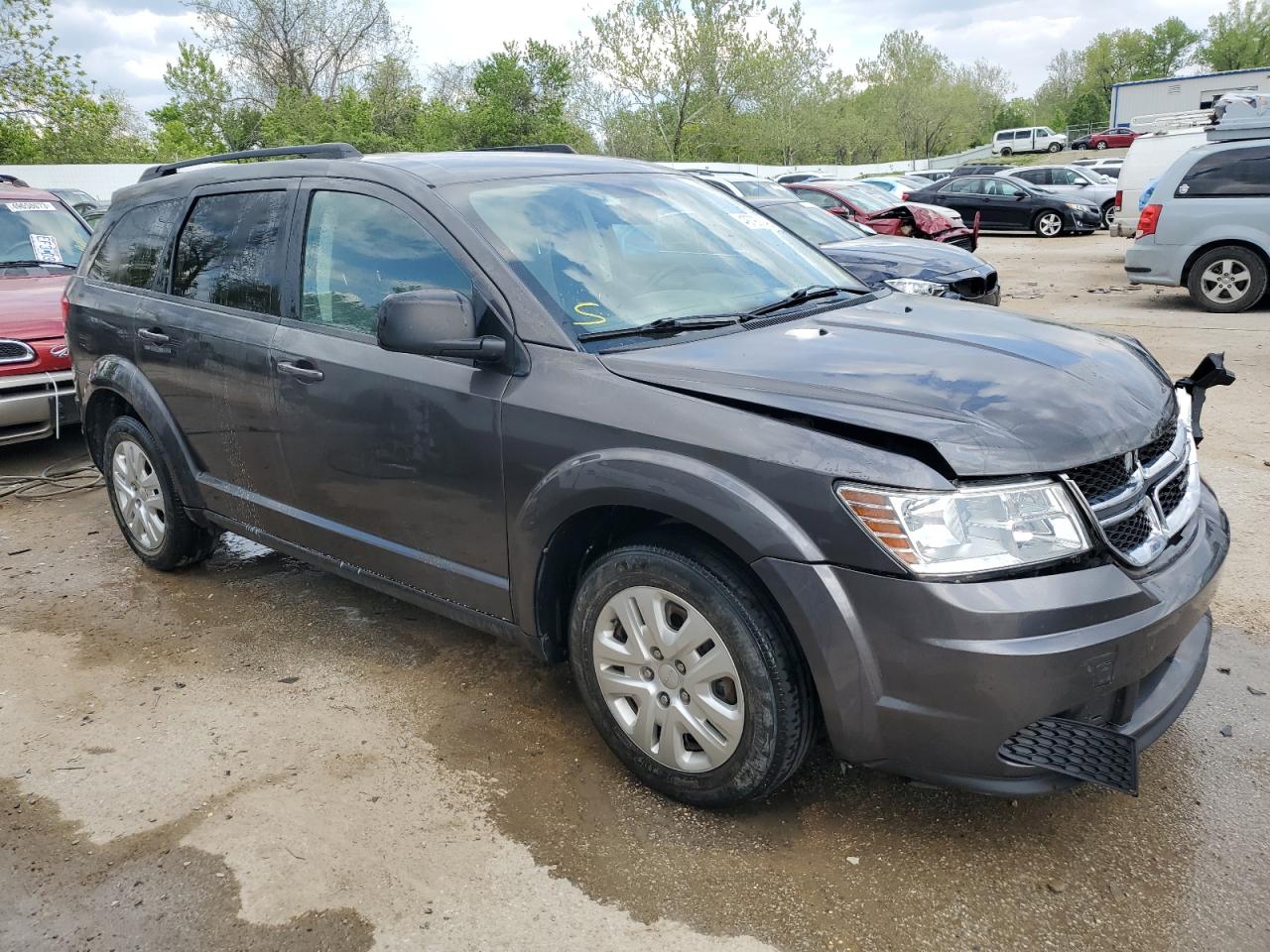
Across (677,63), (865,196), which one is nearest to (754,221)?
(865,196)

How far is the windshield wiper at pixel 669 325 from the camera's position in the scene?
2996 mm

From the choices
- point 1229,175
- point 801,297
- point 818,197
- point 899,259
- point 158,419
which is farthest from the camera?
point 818,197

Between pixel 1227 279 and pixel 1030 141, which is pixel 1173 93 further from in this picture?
pixel 1227 279

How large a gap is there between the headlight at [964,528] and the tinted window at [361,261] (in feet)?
4.98

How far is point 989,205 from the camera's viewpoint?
2356 centimetres

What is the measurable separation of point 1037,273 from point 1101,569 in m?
15.1

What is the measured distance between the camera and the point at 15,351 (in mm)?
6430

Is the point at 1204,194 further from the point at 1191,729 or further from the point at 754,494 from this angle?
the point at 754,494

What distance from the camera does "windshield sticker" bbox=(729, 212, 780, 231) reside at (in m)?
3.91

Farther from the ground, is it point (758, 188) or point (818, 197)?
point (758, 188)

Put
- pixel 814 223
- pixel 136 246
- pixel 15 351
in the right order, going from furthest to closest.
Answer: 1. pixel 814 223
2. pixel 15 351
3. pixel 136 246

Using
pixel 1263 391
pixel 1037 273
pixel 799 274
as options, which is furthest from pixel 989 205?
pixel 799 274

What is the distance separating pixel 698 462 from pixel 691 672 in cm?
57

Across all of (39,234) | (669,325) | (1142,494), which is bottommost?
(1142,494)
